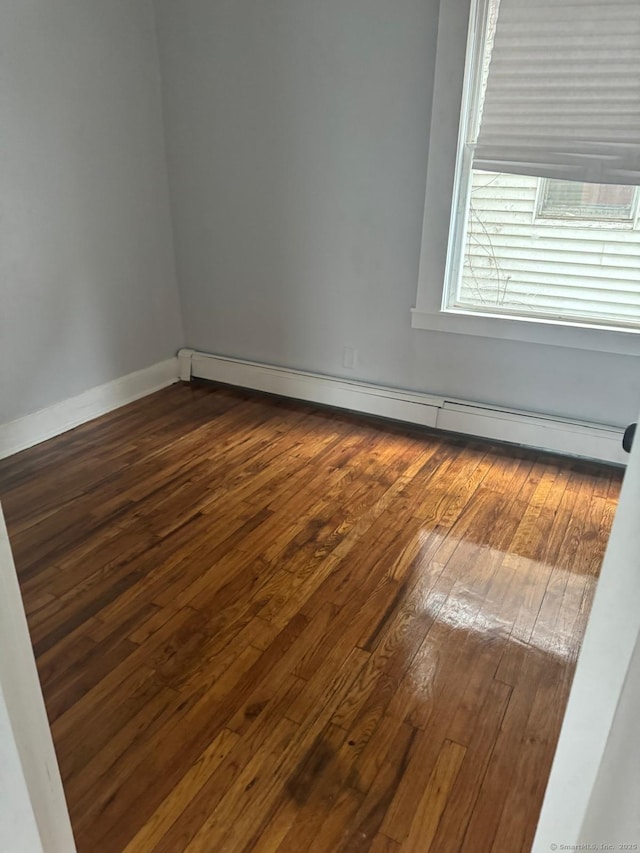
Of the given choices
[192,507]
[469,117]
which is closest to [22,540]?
[192,507]

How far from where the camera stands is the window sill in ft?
8.29

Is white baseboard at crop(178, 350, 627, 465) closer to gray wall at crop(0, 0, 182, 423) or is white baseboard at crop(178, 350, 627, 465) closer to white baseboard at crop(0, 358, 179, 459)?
white baseboard at crop(0, 358, 179, 459)

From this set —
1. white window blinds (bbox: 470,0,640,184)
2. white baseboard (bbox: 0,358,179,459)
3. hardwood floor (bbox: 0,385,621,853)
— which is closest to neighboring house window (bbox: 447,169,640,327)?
white window blinds (bbox: 470,0,640,184)

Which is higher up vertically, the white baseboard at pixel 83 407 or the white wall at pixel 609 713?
the white wall at pixel 609 713

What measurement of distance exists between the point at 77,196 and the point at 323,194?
1.18 metres

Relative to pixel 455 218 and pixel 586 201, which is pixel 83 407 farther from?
pixel 586 201

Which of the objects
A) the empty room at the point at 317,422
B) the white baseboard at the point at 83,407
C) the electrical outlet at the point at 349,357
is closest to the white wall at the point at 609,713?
the empty room at the point at 317,422

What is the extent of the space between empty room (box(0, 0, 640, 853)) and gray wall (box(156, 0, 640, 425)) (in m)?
0.02

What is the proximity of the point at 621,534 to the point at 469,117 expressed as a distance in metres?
2.44

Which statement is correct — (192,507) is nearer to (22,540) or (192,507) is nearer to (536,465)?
(22,540)

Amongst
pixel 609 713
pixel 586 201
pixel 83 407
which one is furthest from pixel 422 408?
pixel 609 713

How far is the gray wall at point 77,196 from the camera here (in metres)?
2.58

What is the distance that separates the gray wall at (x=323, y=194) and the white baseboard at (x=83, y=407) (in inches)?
20.7

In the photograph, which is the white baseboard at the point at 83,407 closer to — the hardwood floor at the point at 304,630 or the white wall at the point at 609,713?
the hardwood floor at the point at 304,630
